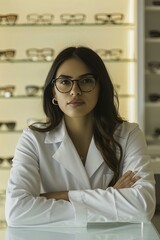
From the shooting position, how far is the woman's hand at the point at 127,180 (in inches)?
49.0

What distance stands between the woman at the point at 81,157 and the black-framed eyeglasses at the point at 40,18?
133cm

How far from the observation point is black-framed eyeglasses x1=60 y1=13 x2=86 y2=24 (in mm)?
2637

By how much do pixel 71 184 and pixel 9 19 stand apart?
62.3 inches

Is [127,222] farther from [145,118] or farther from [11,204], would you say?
[145,118]

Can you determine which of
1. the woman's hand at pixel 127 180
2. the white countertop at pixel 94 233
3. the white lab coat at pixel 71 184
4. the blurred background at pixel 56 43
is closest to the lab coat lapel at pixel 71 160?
the white lab coat at pixel 71 184

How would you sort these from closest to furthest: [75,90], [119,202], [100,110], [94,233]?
[94,233] < [119,202] < [75,90] < [100,110]

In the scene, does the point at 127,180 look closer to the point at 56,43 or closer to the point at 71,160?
the point at 71,160

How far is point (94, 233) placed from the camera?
1025 millimetres

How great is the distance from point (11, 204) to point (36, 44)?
1.67 meters

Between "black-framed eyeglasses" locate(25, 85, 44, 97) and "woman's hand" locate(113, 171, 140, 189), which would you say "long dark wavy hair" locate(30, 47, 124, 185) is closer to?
"woman's hand" locate(113, 171, 140, 189)

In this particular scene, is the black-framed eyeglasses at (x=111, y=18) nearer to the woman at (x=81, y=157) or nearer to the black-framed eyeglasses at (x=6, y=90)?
the black-framed eyeglasses at (x=6, y=90)

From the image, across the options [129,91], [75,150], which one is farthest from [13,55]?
[75,150]

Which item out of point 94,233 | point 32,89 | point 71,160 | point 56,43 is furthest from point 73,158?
point 56,43

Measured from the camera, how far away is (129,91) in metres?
2.68
